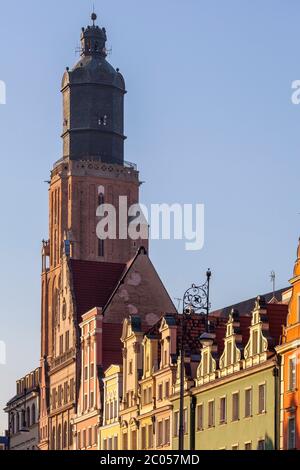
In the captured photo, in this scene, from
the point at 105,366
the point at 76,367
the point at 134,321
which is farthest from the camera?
the point at 76,367

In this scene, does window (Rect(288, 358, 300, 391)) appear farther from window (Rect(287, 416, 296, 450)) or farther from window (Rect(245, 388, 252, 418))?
window (Rect(245, 388, 252, 418))

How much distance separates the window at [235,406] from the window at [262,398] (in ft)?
10.2

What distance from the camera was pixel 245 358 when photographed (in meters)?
78.6

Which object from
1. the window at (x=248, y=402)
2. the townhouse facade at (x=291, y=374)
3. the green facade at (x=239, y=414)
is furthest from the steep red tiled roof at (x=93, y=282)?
the townhouse facade at (x=291, y=374)

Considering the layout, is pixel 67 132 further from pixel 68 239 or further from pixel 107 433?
pixel 107 433

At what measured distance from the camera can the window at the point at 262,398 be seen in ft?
251

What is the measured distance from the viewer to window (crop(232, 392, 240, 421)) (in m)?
80.2

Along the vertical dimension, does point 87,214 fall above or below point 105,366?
above

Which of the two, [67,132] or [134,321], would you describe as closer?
[134,321]

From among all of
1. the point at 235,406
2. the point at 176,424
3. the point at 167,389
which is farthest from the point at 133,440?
the point at 235,406

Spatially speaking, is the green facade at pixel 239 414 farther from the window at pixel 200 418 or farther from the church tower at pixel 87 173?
the church tower at pixel 87 173
